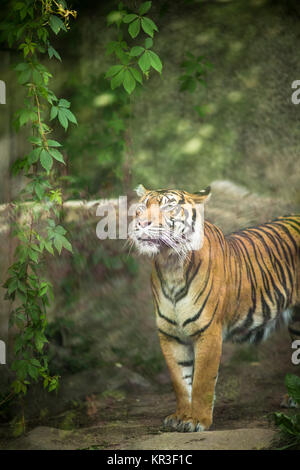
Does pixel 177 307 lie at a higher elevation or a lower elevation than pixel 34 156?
lower

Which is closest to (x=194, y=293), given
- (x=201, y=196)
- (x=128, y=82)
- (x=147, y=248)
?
(x=147, y=248)

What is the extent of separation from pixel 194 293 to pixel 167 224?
17.0 inches

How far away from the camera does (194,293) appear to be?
11.4ft

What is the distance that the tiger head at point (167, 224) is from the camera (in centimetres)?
338

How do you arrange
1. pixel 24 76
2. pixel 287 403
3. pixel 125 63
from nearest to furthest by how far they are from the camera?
pixel 24 76
pixel 125 63
pixel 287 403

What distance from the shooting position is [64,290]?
4.19 m

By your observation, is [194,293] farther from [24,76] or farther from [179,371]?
[24,76]

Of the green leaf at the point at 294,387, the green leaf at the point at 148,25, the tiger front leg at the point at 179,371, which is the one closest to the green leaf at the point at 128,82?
the green leaf at the point at 148,25

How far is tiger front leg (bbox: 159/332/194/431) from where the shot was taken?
11.5 ft

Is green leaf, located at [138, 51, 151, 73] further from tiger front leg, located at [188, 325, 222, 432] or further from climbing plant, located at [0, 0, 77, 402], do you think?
tiger front leg, located at [188, 325, 222, 432]

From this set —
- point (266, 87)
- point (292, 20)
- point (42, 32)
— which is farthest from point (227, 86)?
point (42, 32)

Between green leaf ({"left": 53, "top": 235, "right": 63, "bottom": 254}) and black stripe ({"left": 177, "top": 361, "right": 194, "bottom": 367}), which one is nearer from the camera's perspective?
green leaf ({"left": 53, "top": 235, "right": 63, "bottom": 254})

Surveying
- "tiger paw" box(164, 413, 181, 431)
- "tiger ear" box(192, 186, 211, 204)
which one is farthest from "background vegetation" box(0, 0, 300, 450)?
"tiger paw" box(164, 413, 181, 431)
